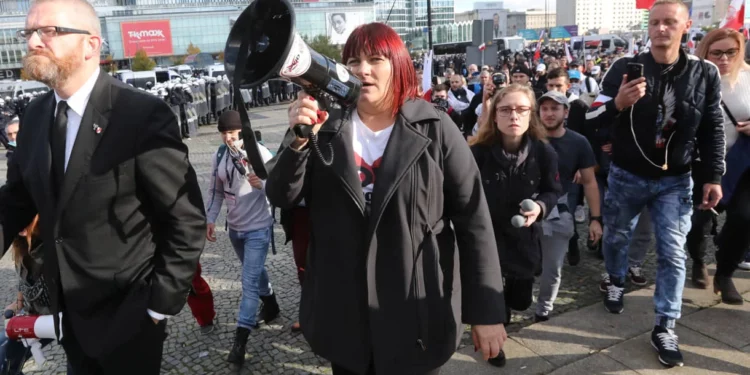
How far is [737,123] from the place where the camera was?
3834mm

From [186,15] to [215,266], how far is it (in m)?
92.2

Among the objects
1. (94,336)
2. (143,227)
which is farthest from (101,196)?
(94,336)

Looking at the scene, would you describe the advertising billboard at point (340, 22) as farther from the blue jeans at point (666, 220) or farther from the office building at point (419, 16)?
the blue jeans at point (666, 220)

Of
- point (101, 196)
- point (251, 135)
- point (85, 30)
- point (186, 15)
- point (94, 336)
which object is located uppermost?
point (186, 15)

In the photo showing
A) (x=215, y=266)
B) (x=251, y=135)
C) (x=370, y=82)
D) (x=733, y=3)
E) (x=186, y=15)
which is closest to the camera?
(x=251, y=135)

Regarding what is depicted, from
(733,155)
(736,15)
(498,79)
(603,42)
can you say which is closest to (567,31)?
(603,42)

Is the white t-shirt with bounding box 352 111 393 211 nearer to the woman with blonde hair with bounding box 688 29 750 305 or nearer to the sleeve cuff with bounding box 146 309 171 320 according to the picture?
the sleeve cuff with bounding box 146 309 171 320

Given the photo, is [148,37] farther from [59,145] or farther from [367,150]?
[367,150]

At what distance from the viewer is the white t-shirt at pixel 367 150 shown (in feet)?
6.29

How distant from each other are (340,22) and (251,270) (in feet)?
300

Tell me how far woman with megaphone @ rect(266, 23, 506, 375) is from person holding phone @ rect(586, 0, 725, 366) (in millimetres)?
1619

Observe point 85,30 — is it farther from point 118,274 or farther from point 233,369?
point 233,369

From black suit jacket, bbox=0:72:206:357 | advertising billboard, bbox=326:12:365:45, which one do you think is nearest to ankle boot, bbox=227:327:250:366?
black suit jacket, bbox=0:72:206:357

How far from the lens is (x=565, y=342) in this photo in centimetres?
345
